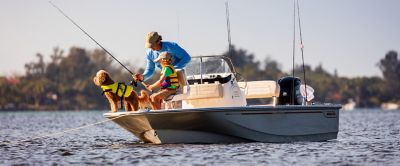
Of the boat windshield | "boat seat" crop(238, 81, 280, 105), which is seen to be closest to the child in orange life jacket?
the boat windshield

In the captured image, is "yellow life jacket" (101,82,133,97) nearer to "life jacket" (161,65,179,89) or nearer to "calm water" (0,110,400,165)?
"life jacket" (161,65,179,89)

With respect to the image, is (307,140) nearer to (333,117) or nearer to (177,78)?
(333,117)

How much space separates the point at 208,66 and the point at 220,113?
162 centimetres

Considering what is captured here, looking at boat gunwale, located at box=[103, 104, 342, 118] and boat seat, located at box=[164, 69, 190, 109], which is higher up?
boat seat, located at box=[164, 69, 190, 109]

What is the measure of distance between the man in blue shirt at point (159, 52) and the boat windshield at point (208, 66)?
95 cm

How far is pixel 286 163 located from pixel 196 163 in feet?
4.86

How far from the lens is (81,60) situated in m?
148

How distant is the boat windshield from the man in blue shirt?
95cm

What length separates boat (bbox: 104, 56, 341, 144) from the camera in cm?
1887

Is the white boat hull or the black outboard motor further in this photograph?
the black outboard motor

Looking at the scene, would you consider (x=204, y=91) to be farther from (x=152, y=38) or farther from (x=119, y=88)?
(x=119, y=88)

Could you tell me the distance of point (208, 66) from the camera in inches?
794

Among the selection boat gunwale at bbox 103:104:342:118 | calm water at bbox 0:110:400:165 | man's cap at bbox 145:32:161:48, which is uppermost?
man's cap at bbox 145:32:161:48

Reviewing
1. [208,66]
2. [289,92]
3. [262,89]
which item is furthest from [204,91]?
[289,92]
